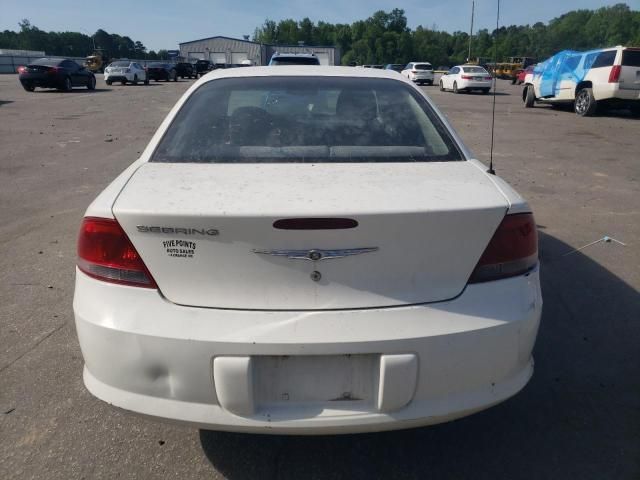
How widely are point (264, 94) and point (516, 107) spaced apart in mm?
19135

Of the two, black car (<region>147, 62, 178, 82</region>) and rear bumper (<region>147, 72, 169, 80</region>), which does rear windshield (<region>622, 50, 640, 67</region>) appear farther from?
rear bumper (<region>147, 72, 169, 80</region>)

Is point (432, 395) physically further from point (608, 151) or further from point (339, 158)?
point (608, 151)

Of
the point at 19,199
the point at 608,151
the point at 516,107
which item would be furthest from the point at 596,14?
the point at 19,199

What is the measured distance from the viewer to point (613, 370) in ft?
9.28

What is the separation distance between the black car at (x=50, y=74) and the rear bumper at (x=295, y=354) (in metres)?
25.2

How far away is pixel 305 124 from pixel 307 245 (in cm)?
108

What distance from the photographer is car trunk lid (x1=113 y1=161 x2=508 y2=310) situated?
173 cm

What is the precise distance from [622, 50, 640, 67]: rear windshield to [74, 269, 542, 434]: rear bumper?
14.7m

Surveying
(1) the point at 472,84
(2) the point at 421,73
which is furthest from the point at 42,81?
(2) the point at 421,73

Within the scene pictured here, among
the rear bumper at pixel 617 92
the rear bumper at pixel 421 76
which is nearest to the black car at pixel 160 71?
the rear bumper at pixel 421 76

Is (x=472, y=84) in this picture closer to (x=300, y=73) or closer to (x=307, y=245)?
(x=300, y=73)

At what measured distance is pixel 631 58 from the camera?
13.5 meters

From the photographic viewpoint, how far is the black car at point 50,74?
2269 centimetres

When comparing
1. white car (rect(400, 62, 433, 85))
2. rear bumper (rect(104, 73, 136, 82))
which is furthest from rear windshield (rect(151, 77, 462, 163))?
white car (rect(400, 62, 433, 85))
